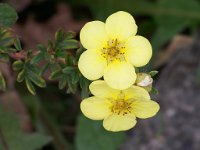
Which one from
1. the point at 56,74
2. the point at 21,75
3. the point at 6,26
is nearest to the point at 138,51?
Result: the point at 56,74

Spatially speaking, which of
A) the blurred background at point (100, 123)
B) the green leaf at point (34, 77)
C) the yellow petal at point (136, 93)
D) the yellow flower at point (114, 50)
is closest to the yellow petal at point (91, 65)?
the yellow flower at point (114, 50)

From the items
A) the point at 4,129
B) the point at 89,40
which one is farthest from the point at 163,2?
the point at 89,40

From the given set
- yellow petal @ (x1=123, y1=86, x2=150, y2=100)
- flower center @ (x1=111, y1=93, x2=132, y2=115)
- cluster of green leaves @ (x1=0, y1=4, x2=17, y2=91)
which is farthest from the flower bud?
cluster of green leaves @ (x1=0, y1=4, x2=17, y2=91)

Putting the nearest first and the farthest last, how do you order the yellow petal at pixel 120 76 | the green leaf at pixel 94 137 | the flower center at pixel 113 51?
1. the yellow petal at pixel 120 76
2. the flower center at pixel 113 51
3. the green leaf at pixel 94 137

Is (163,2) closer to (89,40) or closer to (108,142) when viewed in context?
(108,142)

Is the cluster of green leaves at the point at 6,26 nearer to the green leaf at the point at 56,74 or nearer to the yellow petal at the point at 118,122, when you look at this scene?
the green leaf at the point at 56,74

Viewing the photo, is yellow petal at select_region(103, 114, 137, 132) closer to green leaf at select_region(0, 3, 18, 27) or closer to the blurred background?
green leaf at select_region(0, 3, 18, 27)
